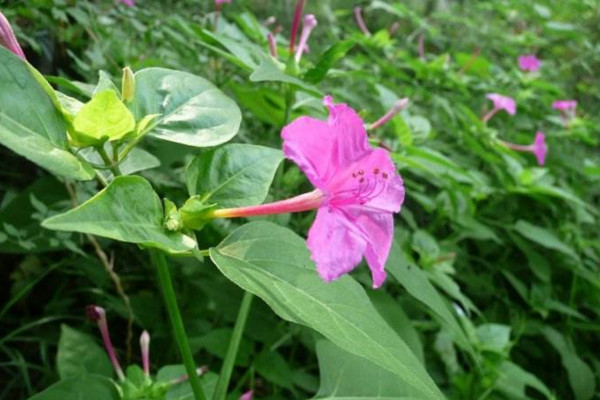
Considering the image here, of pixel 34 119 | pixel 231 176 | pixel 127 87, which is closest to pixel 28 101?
pixel 34 119

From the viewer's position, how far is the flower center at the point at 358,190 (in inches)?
27.5

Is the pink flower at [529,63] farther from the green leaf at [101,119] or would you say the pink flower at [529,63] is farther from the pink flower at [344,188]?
the green leaf at [101,119]

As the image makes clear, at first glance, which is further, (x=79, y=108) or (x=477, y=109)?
(x=477, y=109)

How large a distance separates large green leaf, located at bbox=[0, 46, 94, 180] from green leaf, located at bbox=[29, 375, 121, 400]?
0.37 m

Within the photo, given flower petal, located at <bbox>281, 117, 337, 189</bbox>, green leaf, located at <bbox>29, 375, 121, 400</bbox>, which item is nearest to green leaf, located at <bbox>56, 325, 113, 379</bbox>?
green leaf, located at <bbox>29, 375, 121, 400</bbox>

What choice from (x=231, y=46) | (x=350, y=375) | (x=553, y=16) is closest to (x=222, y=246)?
(x=350, y=375)

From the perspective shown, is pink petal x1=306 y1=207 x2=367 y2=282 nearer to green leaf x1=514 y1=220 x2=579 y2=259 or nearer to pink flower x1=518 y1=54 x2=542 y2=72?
green leaf x1=514 y1=220 x2=579 y2=259

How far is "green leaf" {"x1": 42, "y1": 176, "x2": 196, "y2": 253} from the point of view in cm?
51

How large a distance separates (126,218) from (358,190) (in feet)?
0.83

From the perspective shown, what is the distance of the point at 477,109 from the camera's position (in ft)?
9.39

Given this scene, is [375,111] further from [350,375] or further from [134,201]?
[134,201]

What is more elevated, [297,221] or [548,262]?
[297,221]

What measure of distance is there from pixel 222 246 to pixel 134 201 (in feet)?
0.42

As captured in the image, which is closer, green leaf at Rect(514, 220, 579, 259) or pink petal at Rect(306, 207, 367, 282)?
pink petal at Rect(306, 207, 367, 282)
